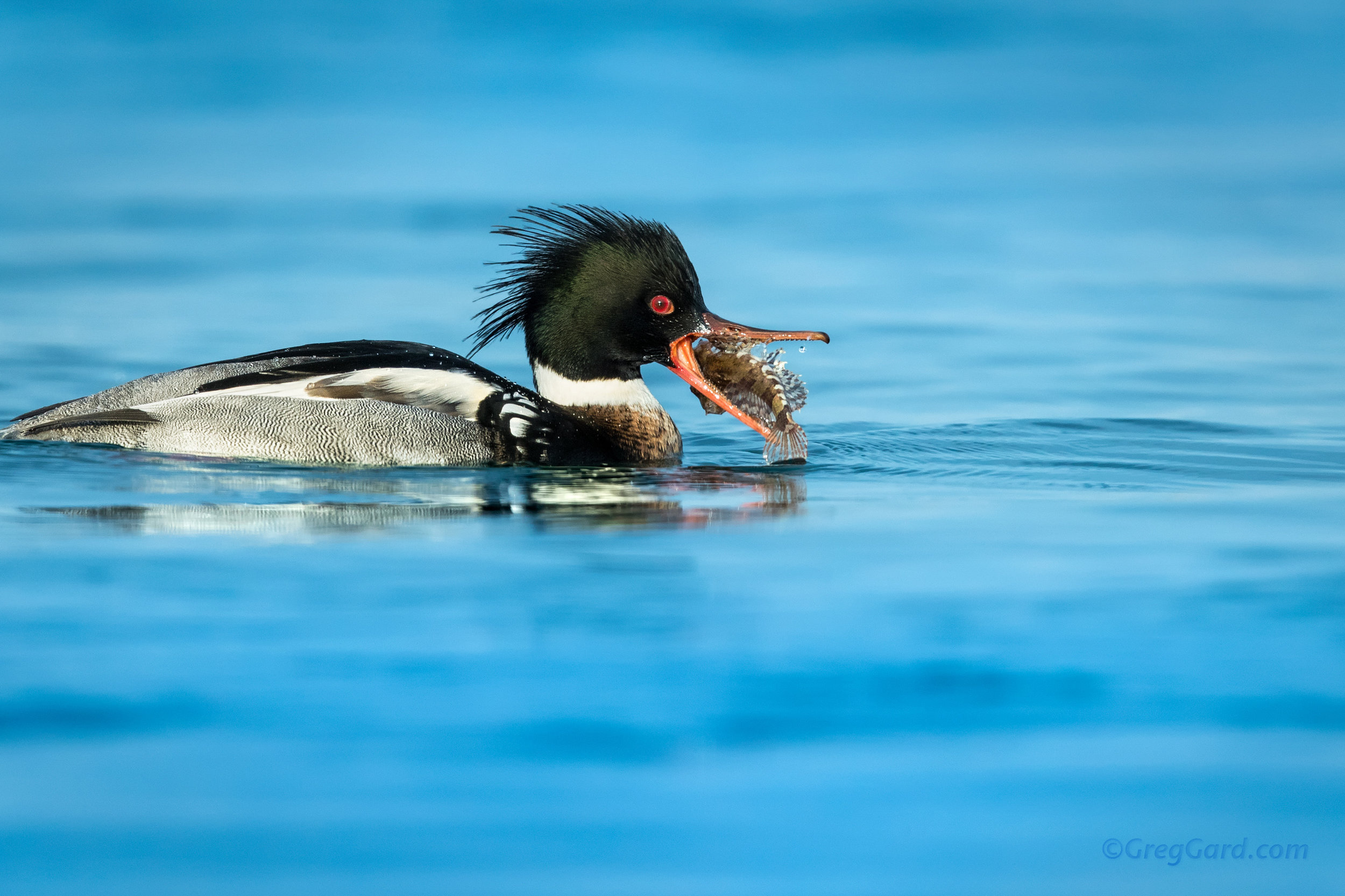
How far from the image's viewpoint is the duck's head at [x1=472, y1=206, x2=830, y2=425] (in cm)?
754

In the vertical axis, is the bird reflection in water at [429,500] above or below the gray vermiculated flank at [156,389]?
below

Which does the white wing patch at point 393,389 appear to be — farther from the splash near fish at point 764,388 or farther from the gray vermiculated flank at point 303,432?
the splash near fish at point 764,388

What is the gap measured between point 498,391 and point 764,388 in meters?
1.30

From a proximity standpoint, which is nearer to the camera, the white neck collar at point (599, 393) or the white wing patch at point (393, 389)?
the white wing patch at point (393, 389)

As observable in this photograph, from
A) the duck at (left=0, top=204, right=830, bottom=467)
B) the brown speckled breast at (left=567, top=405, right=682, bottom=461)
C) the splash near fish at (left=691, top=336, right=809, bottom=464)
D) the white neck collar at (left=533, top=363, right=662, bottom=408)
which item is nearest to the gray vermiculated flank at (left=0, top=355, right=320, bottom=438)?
the duck at (left=0, top=204, right=830, bottom=467)

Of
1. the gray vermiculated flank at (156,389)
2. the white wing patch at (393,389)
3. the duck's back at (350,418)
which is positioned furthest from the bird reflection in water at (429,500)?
the gray vermiculated flank at (156,389)

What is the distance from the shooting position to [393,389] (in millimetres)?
7402

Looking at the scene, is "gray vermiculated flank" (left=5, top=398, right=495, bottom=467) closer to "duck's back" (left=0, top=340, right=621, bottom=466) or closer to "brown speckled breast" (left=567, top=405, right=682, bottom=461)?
"duck's back" (left=0, top=340, right=621, bottom=466)

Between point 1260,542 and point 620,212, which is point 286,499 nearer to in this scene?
point 620,212

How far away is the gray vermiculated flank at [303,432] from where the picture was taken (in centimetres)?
731

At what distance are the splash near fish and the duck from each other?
9 cm

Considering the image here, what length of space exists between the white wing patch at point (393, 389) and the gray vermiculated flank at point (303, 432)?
36 millimetres

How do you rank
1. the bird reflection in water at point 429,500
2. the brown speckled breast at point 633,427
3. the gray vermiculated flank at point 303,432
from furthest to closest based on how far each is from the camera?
the brown speckled breast at point 633,427, the gray vermiculated flank at point 303,432, the bird reflection in water at point 429,500

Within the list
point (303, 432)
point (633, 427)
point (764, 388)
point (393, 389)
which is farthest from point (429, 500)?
point (764, 388)
